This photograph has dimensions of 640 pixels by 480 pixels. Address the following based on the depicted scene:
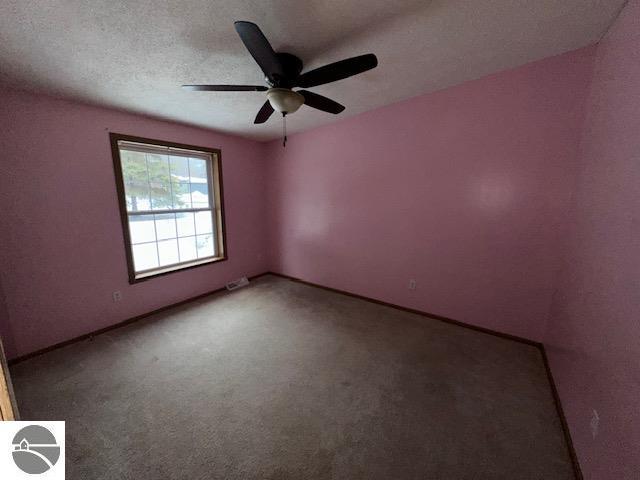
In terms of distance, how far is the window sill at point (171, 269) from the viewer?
2.79 m

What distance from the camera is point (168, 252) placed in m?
3.19

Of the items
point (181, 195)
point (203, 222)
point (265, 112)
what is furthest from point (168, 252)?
point (265, 112)

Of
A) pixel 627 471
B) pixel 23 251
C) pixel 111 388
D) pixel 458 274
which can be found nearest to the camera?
pixel 627 471

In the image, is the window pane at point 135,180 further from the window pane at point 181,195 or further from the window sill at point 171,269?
the window sill at point 171,269

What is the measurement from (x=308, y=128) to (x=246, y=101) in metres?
1.23

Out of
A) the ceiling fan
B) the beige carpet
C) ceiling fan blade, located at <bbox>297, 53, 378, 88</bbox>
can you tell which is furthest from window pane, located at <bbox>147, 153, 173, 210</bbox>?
ceiling fan blade, located at <bbox>297, 53, 378, 88</bbox>

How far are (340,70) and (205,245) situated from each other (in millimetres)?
3157

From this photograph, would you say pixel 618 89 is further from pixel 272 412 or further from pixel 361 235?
pixel 272 412

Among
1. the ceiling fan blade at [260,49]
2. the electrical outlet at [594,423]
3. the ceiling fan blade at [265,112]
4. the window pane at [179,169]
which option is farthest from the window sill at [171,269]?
the electrical outlet at [594,423]

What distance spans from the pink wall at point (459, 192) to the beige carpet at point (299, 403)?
1.71ft

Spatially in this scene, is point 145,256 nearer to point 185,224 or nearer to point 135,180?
point 185,224

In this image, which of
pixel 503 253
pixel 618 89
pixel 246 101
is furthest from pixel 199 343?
pixel 618 89

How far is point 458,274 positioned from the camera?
253 centimetres

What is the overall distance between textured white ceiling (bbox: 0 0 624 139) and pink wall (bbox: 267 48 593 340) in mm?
320
